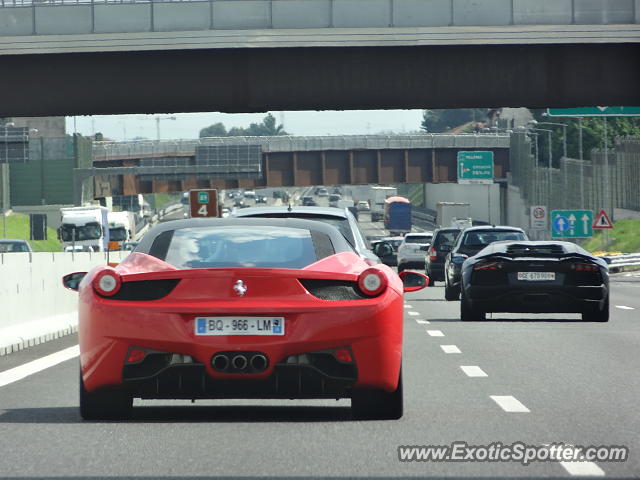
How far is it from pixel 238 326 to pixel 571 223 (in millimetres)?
60777

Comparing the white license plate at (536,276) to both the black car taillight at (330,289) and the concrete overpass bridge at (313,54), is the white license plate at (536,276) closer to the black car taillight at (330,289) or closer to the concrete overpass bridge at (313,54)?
the concrete overpass bridge at (313,54)

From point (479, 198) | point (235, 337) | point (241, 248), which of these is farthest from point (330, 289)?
point (479, 198)

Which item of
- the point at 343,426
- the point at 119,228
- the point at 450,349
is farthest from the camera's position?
the point at 119,228

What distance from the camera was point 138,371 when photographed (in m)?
9.34

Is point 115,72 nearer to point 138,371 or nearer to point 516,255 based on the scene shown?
point 516,255

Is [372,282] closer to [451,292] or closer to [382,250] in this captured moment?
[382,250]

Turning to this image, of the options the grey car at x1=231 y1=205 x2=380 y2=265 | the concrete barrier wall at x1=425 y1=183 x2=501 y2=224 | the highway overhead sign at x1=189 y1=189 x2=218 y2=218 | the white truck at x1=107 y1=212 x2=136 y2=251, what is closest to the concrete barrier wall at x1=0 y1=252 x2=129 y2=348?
the grey car at x1=231 y1=205 x2=380 y2=265

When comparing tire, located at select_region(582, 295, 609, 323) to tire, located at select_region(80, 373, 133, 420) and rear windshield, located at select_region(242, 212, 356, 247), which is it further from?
tire, located at select_region(80, 373, 133, 420)

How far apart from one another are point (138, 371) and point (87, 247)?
67280mm

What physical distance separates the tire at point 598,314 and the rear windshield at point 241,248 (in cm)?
1233

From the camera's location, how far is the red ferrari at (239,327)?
9211 mm

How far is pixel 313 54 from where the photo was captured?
32906 millimetres

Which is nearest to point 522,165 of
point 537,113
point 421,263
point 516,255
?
point 537,113

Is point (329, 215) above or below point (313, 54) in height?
below
